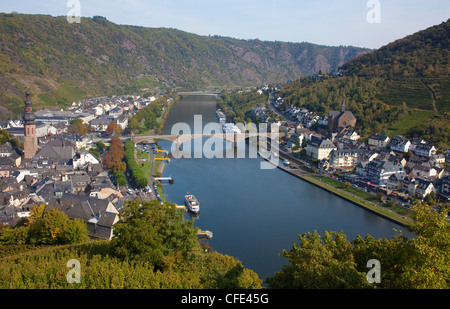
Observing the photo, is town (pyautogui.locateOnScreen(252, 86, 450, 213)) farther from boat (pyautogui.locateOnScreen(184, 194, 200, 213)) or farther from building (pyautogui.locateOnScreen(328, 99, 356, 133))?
boat (pyautogui.locateOnScreen(184, 194, 200, 213))

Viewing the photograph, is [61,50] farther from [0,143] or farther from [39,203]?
[39,203]

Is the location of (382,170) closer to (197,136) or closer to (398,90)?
(197,136)

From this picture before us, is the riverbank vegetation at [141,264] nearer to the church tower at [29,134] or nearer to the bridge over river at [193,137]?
the church tower at [29,134]

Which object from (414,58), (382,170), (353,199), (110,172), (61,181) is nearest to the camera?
(61,181)

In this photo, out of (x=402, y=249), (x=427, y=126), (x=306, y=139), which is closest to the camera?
(x=402, y=249)

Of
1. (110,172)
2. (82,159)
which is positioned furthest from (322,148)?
(82,159)

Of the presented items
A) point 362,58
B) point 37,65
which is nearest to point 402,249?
point 362,58
